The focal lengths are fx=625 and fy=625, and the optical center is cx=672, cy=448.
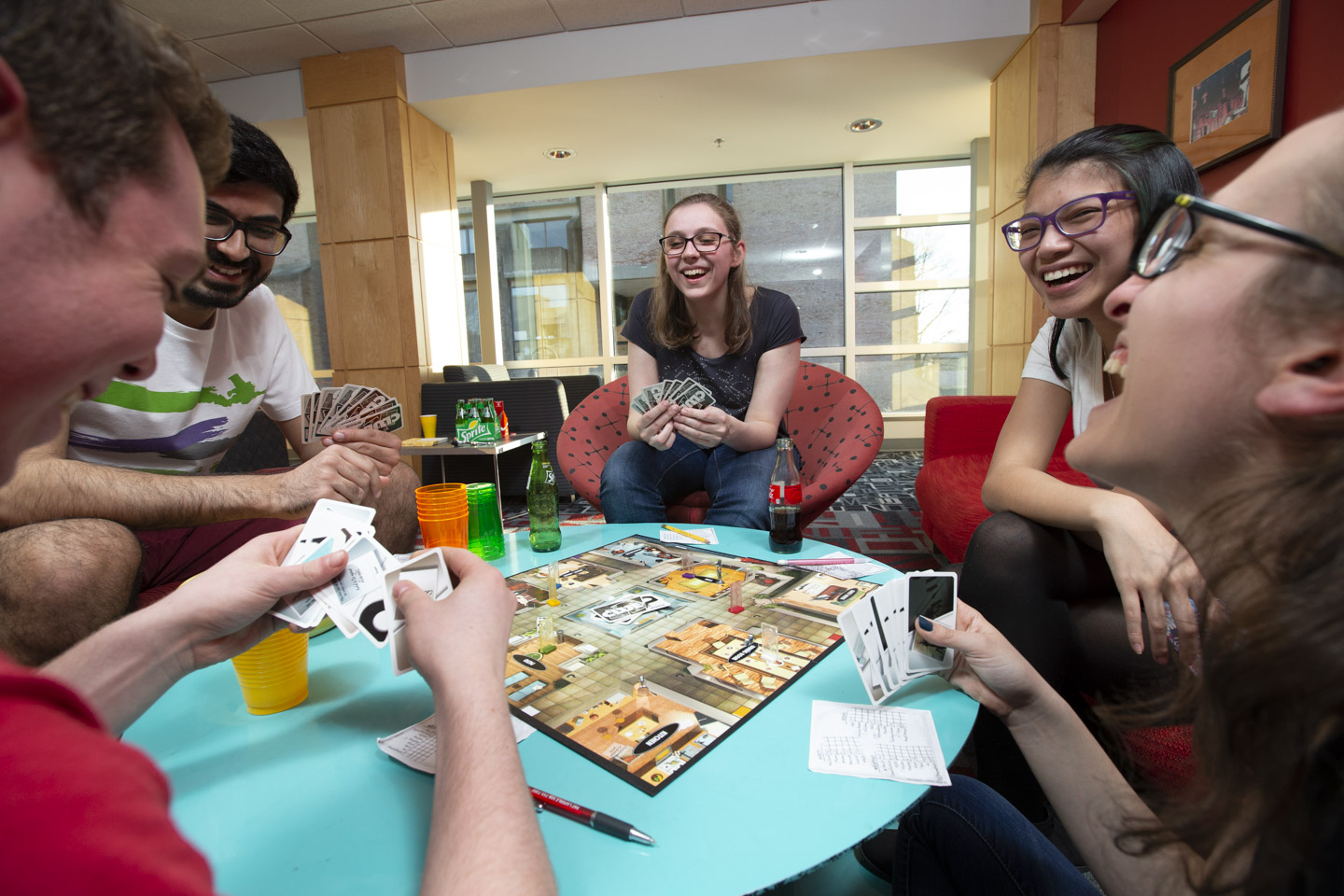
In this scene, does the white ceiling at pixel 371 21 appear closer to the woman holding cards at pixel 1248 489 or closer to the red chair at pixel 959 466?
the red chair at pixel 959 466

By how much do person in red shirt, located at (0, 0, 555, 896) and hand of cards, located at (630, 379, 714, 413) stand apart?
134 centimetres

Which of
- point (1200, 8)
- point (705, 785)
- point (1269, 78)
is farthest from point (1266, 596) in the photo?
point (1200, 8)

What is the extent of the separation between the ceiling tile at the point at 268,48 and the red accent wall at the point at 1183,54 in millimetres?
5116

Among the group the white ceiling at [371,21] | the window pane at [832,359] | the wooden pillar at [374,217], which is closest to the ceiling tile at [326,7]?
the white ceiling at [371,21]

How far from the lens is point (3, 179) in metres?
0.31

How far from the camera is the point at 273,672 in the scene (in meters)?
0.82

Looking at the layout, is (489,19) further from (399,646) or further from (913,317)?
(399,646)

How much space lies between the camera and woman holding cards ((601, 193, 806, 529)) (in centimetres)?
192

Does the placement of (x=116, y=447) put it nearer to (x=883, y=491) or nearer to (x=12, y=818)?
(x=12, y=818)

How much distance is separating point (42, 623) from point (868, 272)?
6.65 m

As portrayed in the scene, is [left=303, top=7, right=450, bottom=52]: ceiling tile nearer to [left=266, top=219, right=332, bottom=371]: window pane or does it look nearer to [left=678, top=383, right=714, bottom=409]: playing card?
[left=266, top=219, right=332, bottom=371]: window pane

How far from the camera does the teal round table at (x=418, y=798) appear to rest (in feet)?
1.82

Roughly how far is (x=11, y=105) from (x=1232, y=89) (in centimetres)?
360

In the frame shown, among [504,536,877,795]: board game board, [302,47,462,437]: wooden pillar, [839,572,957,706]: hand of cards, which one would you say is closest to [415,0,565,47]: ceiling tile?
[302,47,462,437]: wooden pillar
